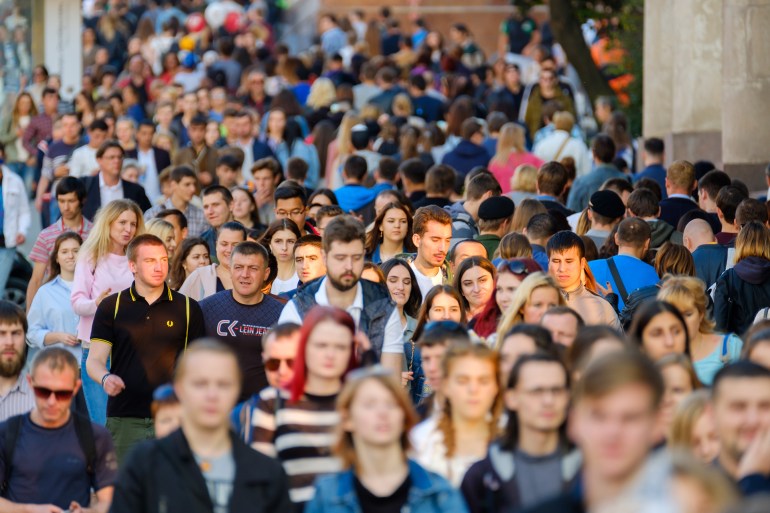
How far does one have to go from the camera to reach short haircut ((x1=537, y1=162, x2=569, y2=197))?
16.3 metres

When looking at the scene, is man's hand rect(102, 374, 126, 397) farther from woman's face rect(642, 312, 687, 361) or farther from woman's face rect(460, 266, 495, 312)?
woman's face rect(642, 312, 687, 361)

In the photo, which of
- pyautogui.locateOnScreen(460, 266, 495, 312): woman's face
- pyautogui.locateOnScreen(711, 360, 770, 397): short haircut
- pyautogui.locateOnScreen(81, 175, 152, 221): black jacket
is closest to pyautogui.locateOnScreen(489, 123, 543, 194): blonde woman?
pyautogui.locateOnScreen(81, 175, 152, 221): black jacket

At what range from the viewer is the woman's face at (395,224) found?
1404 cm

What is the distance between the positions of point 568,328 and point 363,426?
7.62ft

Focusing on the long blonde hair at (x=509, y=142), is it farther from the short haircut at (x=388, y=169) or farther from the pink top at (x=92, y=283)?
the pink top at (x=92, y=283)

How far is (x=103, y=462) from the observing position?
964 cm

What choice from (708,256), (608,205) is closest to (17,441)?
(708,256)

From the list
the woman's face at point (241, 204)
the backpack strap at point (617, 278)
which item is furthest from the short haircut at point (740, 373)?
the woman's face at point (241, 204)

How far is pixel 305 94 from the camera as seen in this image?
2803 centimetres

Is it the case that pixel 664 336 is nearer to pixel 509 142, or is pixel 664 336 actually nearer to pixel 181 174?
pixel 181 174

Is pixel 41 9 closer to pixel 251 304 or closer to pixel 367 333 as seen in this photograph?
pixel 251 304

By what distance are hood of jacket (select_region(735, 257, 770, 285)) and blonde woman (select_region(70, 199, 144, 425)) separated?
13.8 feet

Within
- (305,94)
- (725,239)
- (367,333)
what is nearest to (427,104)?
(305,94)

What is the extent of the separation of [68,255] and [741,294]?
16.3ft
